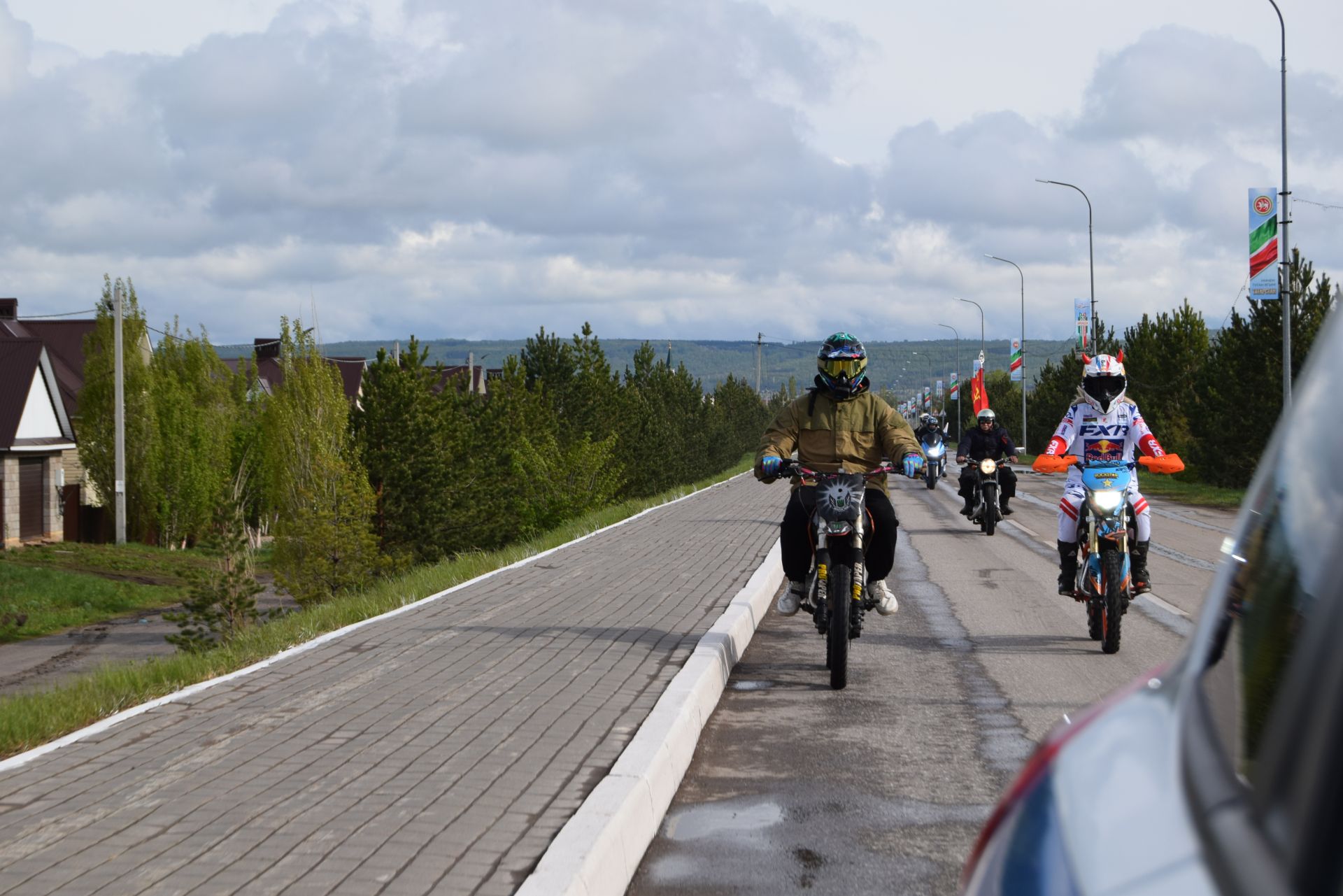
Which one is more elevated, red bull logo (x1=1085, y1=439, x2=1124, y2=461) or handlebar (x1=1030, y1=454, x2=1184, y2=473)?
red bull logo (x1=1085, y1=439, x2=1124, y2=461)

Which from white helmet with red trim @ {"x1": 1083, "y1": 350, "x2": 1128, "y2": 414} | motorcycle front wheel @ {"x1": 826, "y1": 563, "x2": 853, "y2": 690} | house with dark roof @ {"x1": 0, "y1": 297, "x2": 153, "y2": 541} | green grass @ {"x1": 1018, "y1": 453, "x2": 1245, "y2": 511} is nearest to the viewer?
motorcycle front wheel @ {"x1": 826, "y1": 563, "x2": 853, "y2": 690}

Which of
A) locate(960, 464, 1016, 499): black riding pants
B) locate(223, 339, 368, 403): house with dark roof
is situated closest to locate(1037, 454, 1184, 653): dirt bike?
locate(960, 464, 1016, 499): black riding pants

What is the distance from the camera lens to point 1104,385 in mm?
10203

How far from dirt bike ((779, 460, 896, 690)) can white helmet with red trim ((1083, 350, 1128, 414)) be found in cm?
243

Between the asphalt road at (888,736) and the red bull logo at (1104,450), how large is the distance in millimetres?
1369

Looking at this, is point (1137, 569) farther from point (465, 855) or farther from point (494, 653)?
point (465, 855)

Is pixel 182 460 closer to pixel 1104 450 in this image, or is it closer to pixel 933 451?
pixel 933 451

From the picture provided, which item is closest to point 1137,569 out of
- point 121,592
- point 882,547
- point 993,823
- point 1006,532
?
point 882,547

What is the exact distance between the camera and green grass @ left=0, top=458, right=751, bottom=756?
6918 mm

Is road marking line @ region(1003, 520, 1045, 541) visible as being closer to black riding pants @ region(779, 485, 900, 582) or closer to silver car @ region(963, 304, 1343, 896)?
black riding pants @ region(779, 485, 900, 582)

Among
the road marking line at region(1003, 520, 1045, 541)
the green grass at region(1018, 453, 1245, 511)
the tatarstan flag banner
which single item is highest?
the tatarstan flag banner

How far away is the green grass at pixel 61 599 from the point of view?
33.6 metres

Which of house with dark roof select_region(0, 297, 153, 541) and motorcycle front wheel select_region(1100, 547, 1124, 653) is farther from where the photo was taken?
house with dark roof select_region(0, 297, 153, 541)

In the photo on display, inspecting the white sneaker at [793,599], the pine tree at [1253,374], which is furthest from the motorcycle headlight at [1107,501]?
the pine tree at [1253,374]
